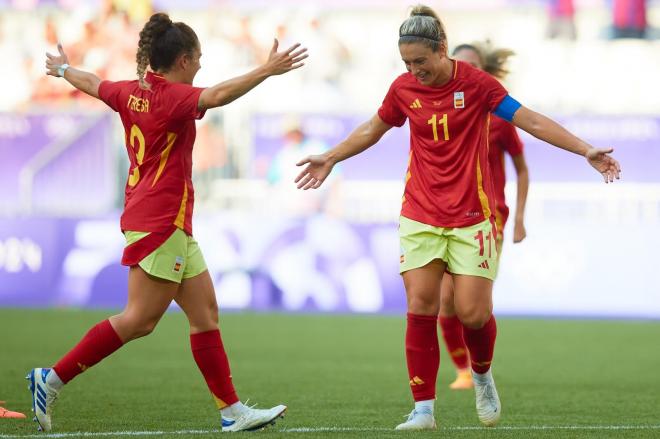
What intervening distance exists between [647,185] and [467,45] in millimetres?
11398

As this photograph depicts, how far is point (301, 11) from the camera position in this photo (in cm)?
2366

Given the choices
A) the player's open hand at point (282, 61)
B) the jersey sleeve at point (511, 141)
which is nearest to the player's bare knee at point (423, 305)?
the player's open hand at point (282, 61)

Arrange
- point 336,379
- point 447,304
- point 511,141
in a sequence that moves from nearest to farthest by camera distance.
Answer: point 511,141 → point 447,304 → point 336,379

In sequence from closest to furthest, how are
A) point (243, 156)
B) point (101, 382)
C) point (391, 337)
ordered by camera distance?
point (101, 382), point (391, 337), point (243, 156)

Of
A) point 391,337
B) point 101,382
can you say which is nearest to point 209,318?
point 101,382

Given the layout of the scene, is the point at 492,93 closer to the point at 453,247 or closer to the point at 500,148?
the point at 453,247

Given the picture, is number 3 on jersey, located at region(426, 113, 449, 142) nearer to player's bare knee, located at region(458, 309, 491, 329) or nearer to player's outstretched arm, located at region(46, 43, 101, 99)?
player's bare knee, located at region(458, 309, 491, 329)

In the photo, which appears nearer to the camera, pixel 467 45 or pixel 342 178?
pixel 467 45

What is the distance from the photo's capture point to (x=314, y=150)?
755 inches

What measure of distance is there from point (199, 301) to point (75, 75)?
136cm

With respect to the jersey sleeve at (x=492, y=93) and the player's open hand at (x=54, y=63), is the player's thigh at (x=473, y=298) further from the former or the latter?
the player's open hand at (x=54, y=63)

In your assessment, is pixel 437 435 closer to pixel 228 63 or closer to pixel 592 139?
pixel 592 139

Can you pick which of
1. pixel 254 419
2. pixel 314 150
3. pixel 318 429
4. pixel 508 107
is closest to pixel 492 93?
pixel 508 107

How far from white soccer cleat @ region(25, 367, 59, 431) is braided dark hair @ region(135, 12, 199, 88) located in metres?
1.52
